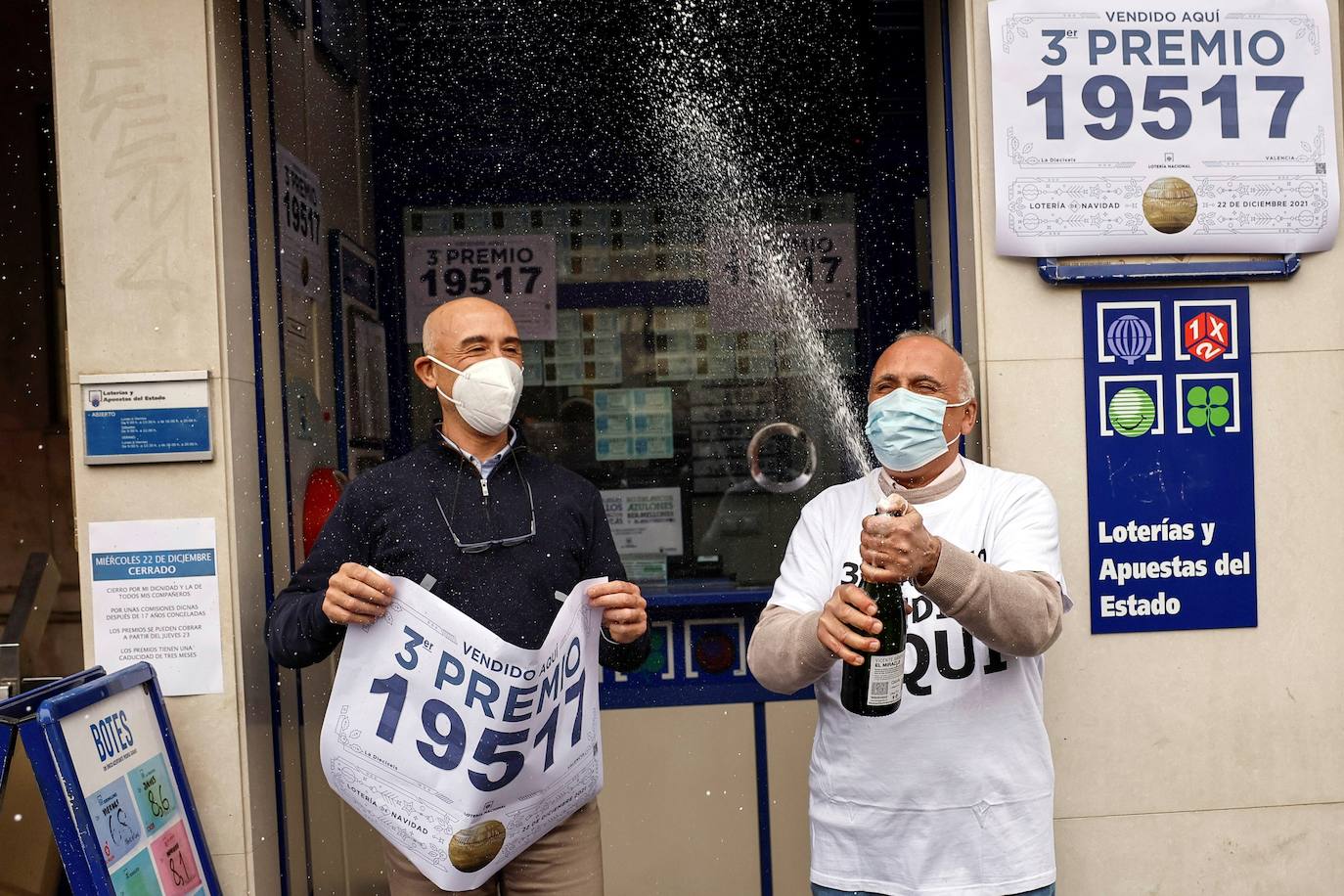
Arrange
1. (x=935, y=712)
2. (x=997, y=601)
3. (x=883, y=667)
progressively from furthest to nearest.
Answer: (x=935, y=712)
(x=883, y=667)
(x=997, y=601)

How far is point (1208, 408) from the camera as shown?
309 centimetres

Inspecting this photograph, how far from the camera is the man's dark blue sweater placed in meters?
2.56

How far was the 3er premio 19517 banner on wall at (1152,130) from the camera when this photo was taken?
306cm

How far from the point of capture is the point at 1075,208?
121 inches

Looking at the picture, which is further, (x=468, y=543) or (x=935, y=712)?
(x=468, y=543)

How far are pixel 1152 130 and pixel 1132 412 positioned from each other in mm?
752

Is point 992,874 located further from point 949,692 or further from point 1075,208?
point 1075,208

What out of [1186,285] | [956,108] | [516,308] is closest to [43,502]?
[516,308]

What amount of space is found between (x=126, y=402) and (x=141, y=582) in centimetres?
47

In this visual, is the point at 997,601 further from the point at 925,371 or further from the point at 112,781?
the point at 112,781

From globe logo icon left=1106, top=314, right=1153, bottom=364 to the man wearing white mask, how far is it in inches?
57.3

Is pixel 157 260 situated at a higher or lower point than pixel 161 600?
higher

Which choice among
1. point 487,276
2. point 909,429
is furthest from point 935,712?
point 487,276

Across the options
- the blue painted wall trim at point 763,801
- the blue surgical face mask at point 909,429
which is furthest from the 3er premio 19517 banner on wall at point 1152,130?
the blue painted wall trim at point 763,801
